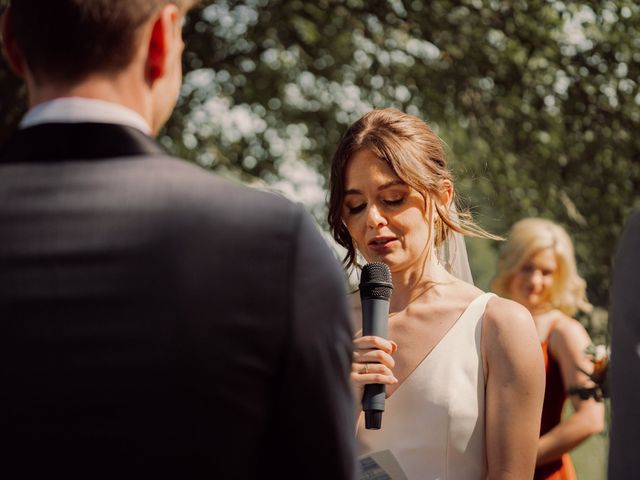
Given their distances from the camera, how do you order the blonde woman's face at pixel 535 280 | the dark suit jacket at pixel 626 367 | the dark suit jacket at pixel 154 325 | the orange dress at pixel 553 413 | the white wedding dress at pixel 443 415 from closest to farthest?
the dark suit jacket at pixel 154 325
the dark suit jacket at pixel 626 367
the white wedding dress at pixel 443 415
the orange dress at pixel 553 413
the blonde woman's face at pixel 535 280

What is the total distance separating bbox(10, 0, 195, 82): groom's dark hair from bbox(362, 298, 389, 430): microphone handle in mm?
1821

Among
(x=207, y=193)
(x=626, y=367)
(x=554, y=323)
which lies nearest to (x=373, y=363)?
(x=626, y=367)

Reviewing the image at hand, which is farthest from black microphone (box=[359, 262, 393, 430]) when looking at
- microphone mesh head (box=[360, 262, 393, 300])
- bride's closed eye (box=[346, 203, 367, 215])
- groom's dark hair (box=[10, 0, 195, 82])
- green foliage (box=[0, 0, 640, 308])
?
green foliage (box=[0, 0, 640, 308])

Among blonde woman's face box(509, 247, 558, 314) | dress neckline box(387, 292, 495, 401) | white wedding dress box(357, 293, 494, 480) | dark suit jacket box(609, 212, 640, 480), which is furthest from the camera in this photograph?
blonde woman's face box(509, 247, 558, 314)

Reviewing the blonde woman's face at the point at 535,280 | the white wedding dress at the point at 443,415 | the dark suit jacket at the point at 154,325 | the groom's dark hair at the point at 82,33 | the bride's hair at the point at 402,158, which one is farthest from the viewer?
the blonde woman's face at the point at 535,280

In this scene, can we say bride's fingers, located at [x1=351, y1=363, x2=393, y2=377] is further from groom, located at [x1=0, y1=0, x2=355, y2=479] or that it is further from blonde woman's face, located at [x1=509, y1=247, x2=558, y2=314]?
blonde woman's face, located at [x1=509, y1=247, x2=558, y2=314]

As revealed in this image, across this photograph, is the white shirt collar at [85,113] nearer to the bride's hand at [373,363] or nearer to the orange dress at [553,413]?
the bride's hand at [373,363]

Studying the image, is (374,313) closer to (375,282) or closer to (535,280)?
(375,282)

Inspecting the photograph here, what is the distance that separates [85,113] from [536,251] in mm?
4951

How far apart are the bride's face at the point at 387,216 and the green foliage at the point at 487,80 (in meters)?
6.74

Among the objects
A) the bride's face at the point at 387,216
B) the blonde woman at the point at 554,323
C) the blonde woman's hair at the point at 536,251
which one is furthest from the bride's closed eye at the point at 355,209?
the blonde woman's hair at the point at 536,251

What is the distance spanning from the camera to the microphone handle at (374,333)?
10.8ft

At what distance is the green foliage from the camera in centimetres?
1086

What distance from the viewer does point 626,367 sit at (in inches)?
82.7
